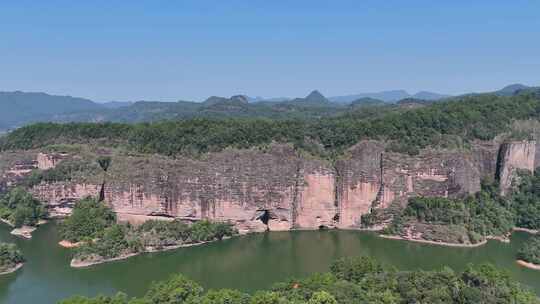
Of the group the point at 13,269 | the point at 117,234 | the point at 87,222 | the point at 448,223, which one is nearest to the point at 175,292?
the point at 117,234

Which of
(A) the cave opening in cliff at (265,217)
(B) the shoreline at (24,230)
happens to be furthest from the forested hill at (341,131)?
(B) the shoreline at (24,230)

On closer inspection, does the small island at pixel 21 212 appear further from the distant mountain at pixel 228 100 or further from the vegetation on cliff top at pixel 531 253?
the distant mountain at pixel 228 100

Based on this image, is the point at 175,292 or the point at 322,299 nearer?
the point at 322,299

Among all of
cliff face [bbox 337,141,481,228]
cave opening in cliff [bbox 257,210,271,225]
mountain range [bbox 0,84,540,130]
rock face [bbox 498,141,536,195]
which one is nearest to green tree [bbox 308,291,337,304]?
cave opening in cliff [bbox 257,210,271,225]

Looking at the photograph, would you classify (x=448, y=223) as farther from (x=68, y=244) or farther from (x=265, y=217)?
(x=68, y=244)

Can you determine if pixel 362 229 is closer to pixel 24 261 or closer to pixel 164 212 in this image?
pixel 164 212

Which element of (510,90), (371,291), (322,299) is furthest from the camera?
(510,90)

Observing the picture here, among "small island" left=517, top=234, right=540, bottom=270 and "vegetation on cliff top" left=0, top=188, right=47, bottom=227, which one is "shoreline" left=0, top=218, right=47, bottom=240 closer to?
"vegetation on cliff top" left=0, top=188, right=47, bottom=227
